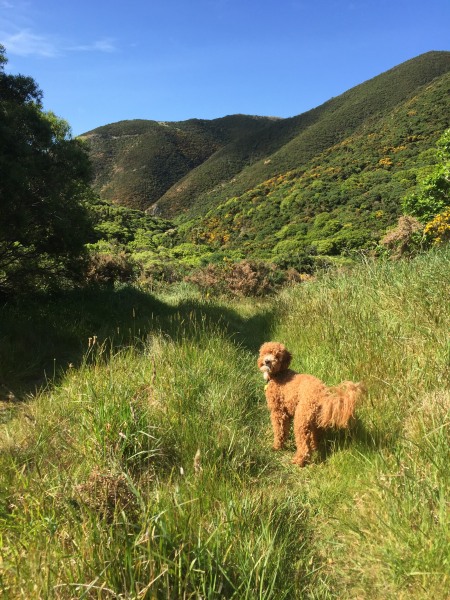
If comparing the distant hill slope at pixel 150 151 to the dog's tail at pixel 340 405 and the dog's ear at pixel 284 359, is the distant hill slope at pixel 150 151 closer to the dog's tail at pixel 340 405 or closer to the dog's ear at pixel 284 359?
the dog's ear at pixel 284 359

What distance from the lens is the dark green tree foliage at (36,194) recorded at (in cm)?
579

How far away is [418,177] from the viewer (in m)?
28.5

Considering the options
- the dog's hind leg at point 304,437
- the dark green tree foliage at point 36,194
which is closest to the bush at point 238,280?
the dark green tree foliage at point 36,194

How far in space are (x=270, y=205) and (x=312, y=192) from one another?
4295 millimetres

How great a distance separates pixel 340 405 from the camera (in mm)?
2535

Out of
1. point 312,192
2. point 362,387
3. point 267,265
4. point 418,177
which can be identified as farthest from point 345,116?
point 362,387

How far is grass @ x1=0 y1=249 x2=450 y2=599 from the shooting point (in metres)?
1.46

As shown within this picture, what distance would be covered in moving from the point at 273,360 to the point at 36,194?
5299mm

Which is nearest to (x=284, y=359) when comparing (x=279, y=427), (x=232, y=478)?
(x=279, y=427)

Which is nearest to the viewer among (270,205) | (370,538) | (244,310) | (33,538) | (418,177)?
Answer: (33,538)

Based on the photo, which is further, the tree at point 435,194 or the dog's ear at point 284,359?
the tree at point 435,194

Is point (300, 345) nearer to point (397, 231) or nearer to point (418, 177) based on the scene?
point (397, 231)

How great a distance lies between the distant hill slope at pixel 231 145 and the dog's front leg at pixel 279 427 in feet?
126

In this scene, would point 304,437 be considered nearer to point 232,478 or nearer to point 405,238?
point 232,478
